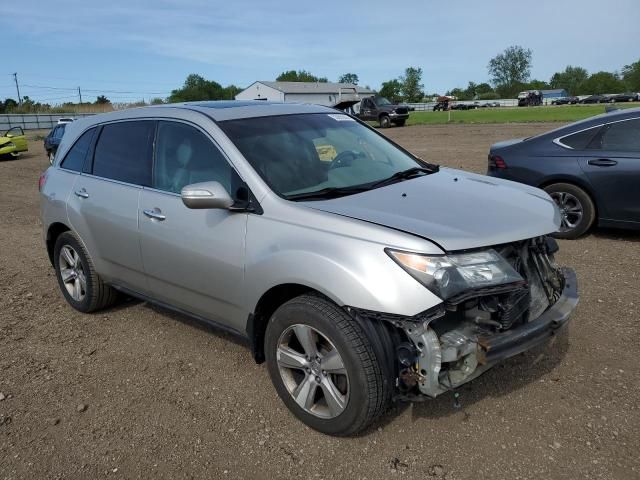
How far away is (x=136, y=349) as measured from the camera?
4336mm

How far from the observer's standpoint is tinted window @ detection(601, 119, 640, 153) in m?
6.18

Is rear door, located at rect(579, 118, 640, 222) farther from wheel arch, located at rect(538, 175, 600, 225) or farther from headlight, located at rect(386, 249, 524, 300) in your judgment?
headlight, located at rect(386, 249, 524, 300)

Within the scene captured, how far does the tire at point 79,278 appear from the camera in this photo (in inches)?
187

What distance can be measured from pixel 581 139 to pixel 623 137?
0.45m

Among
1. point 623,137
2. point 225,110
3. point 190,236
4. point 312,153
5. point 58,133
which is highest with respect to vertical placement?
point 225,110

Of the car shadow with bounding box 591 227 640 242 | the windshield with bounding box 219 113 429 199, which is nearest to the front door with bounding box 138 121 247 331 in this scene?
the windshield with bounding box 219 113 429 199

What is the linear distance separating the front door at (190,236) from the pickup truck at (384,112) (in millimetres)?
30797

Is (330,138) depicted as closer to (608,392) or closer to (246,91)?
(608,392)

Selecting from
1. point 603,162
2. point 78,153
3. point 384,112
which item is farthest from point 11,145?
point 603,162

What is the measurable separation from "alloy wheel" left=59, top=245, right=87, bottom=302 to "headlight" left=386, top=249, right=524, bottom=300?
3344 mm

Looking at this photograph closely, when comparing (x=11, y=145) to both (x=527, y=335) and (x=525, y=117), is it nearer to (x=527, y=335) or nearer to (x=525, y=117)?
(x=527, y=335)

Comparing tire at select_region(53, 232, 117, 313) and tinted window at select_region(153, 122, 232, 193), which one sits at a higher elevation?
tinted window at select_region(153, 122, 232, 193)

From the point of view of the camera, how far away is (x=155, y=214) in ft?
12.5

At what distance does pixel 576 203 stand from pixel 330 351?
15.7 feet
